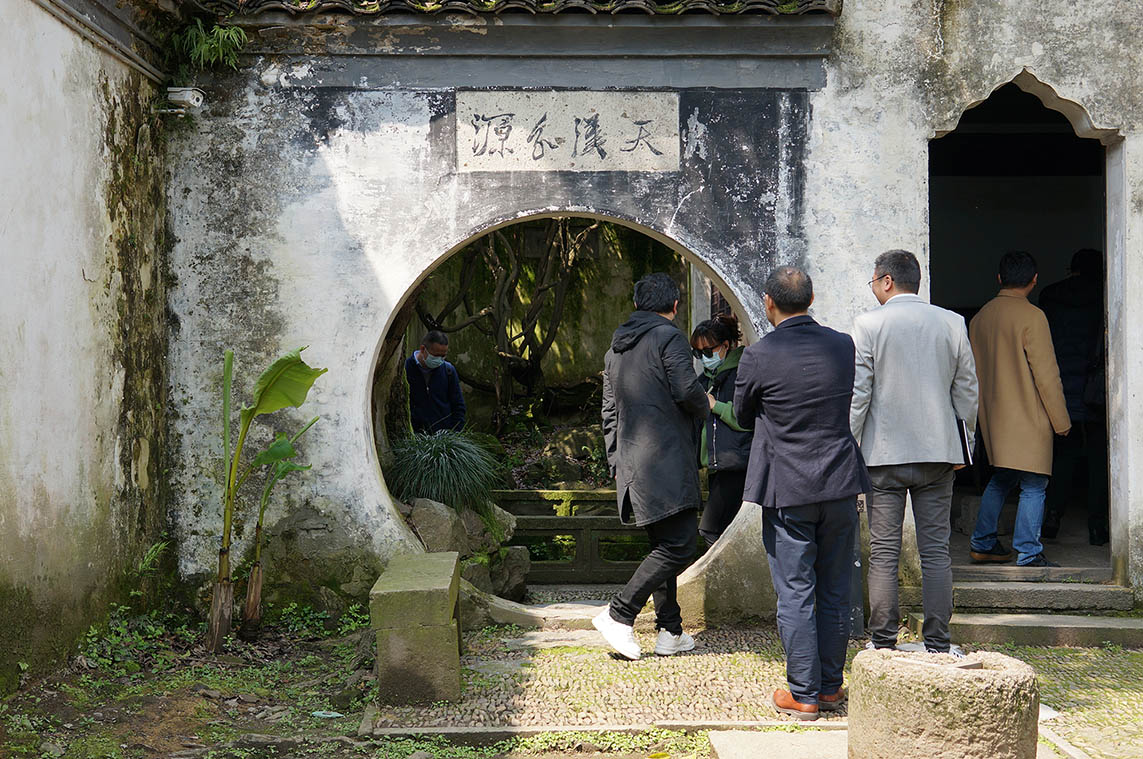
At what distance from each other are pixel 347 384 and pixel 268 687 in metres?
1.93

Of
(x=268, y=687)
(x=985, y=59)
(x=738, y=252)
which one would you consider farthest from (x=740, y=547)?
(x=985, y=59)

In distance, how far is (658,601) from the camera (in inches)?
236

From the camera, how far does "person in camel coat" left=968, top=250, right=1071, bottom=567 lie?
6695mm

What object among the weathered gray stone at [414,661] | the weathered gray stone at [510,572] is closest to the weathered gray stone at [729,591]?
the weathered gray stone at [510,572]

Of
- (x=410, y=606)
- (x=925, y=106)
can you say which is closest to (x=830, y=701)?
(x=410, y=606)

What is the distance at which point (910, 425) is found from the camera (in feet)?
17.0

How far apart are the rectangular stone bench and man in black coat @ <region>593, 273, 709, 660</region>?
106 cm

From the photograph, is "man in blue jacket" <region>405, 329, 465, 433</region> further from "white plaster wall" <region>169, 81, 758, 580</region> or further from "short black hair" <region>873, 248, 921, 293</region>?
"short black hair" <region>873, 248, 921, 293</region>

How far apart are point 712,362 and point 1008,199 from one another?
4917mm

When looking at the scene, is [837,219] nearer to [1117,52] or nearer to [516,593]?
[1117,52]

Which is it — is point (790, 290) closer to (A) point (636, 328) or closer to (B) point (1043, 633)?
(A) point (636, 328)

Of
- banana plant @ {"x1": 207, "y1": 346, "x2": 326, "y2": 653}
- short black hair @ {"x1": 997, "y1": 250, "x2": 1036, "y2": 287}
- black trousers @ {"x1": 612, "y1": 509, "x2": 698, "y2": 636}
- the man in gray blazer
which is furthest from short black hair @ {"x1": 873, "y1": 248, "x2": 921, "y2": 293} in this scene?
banana plant @ {"x1": 207, "y1": 346, "x2": 326, "y2": 653}

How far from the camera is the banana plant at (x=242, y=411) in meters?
6.04

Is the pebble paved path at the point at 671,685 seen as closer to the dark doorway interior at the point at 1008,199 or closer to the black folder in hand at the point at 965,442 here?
the black folder in hand at the point at 965,442
